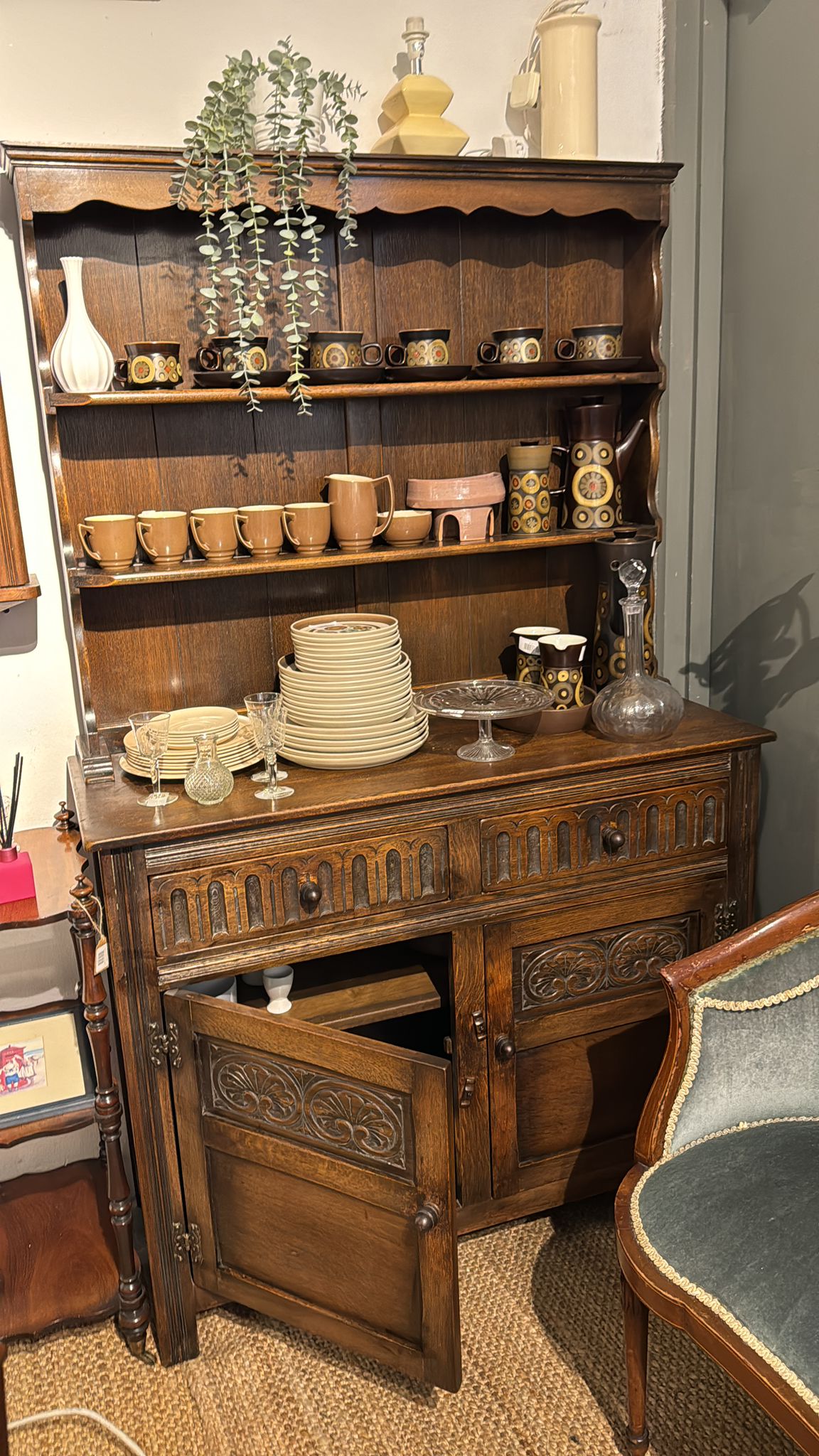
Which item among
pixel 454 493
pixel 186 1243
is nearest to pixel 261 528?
pixel 454 493

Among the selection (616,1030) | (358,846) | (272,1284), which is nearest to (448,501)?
(358,846)

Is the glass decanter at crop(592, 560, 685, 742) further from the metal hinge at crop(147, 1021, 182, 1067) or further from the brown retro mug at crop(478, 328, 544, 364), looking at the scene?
the metal hinge at crop(147, 1021, 182, 1067)

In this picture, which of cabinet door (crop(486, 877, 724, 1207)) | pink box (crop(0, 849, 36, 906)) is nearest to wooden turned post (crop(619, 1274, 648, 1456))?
cabinet door (crop(486, 877, 724, 1207))

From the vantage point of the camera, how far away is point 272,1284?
6.20ft

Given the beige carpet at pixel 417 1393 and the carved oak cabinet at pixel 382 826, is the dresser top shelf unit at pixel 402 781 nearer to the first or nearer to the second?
the carved oak cabinet at pixel 382 826

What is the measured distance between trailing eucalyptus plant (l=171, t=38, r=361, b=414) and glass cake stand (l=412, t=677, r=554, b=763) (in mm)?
601

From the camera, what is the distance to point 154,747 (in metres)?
1.88

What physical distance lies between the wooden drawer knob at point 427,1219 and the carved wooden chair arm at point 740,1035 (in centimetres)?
35

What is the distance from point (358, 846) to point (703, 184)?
1.57 m

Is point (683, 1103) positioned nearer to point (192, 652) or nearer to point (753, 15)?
point (192, 652)

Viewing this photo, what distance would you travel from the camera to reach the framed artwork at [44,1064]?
1950 mm

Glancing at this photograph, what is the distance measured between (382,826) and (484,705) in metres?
0.34

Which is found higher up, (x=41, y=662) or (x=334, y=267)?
(x=334, y=267)

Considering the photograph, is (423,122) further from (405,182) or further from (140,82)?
(140,82)
